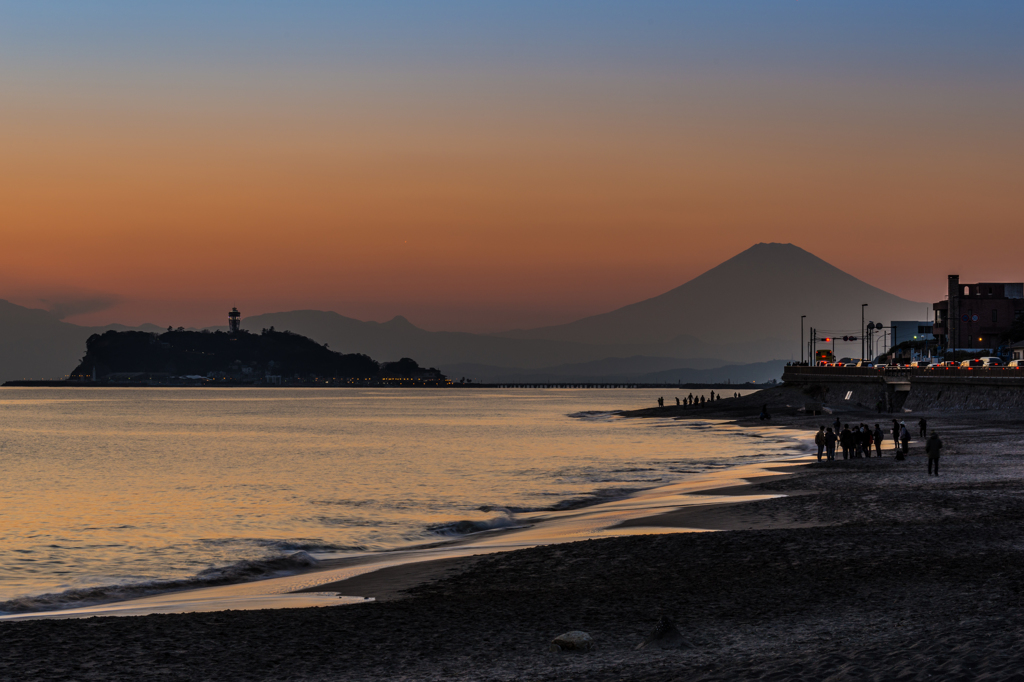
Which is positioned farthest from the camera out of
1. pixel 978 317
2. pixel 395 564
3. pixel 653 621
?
pixel 978 317

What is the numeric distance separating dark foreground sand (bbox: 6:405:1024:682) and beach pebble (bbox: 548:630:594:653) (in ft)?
0.54

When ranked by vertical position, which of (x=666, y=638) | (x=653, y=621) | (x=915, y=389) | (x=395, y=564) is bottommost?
(x=395, y=564)

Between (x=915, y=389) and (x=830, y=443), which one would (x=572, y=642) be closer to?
(x=830, y=443)

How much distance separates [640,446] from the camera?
211ft

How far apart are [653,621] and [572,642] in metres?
1.78

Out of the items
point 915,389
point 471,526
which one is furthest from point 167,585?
point 915,389

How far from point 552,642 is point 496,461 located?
42.4 meters

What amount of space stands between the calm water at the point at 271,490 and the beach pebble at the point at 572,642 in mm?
9944

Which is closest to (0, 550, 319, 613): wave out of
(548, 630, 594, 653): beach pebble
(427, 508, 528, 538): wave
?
(427, 508, 528, 538): wave

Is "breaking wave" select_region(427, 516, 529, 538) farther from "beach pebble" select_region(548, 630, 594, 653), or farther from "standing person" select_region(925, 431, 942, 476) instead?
"beach pebble" select_region(548, 630, 594, 653)

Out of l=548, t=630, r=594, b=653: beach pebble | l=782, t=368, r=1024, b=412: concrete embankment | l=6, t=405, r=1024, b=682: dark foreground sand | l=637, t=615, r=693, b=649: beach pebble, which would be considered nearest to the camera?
l=6, t=405, r=1024, b=682: dark foreground sand

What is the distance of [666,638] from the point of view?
11.2 m

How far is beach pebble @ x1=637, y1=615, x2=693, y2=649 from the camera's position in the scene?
11.1 m

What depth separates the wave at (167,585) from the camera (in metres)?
16.6
